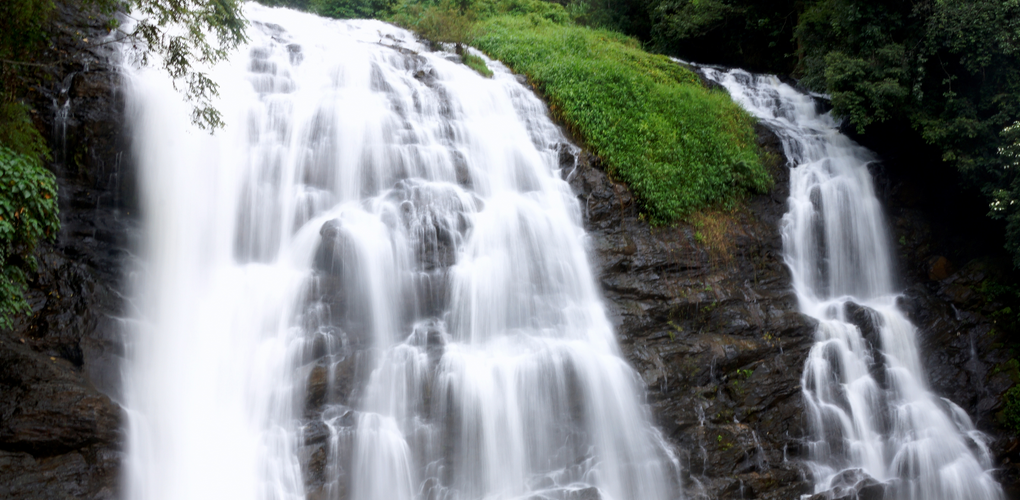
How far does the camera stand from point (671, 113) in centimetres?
1316

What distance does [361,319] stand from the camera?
8.59m

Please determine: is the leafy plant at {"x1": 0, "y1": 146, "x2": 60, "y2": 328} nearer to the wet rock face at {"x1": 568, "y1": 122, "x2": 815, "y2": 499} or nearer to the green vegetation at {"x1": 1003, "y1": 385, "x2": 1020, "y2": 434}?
the wet rock face at {"x1": 568, "y1": 122, "x2": 815, "y2": 499}

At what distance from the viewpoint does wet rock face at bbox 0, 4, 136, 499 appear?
653 centimetres

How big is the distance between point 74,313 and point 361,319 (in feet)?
11.8

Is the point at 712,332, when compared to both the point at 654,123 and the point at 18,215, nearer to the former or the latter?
the point at 654,123

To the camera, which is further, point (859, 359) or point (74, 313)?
point (859, 359)

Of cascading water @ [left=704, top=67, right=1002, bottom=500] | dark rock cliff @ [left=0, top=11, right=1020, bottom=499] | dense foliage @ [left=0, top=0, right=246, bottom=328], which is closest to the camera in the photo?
dense foliage @ [left=0, top=0, right=246, bottom=328]

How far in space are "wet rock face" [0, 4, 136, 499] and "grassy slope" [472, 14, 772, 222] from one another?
8402mm

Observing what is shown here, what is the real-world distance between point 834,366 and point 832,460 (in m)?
1.60

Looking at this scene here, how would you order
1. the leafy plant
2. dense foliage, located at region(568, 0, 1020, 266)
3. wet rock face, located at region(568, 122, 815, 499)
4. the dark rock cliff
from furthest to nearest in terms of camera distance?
dense foliage, located at region(568, 0, 1020, 266)
wet rock face, located at region(568, 122, 815, 499)
the dark rock cliff
the leafy plant

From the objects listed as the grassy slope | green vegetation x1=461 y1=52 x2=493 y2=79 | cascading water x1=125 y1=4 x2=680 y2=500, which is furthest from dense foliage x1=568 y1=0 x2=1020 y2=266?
green vegetation x1=461 y1=52 x2=493 y2=79

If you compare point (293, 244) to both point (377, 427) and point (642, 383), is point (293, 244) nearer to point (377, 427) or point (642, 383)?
point (377, 427)

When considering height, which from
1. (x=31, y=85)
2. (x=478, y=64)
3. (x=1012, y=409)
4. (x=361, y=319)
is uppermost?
(x=478, y=64)

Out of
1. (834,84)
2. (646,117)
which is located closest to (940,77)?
(834,84)
